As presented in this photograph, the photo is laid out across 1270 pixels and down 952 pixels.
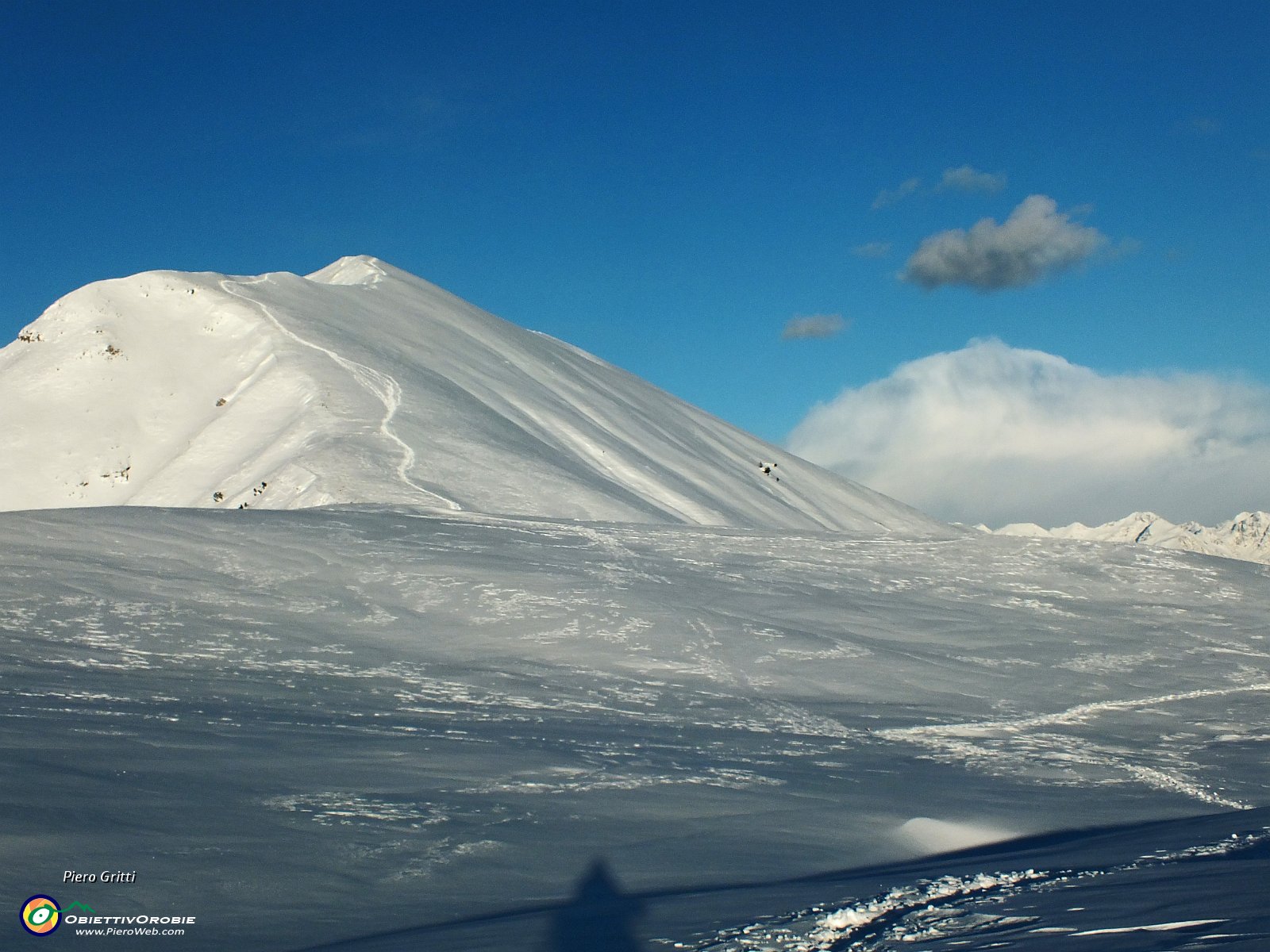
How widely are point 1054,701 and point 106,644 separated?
11842 millimetres

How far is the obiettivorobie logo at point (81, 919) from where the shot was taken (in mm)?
6328

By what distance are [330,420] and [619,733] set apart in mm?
28464

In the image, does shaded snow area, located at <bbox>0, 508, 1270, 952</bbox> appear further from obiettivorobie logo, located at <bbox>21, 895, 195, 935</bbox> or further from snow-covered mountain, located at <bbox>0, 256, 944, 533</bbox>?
snow-covered mountain, located at <bbox>0, 256, 944, 533</bbox>

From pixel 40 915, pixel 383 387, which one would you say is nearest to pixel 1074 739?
pixel 40 915

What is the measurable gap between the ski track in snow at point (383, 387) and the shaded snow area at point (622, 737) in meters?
9.47

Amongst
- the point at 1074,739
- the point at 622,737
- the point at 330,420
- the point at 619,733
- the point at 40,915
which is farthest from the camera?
the point at 330,420

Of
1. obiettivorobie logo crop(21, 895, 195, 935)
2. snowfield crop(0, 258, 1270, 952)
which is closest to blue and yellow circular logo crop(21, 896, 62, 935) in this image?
obiettivorobie logo crop(21, 895, 195, 935)

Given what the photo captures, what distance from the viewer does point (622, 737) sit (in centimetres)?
1170

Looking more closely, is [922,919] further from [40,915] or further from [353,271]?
[353,271]

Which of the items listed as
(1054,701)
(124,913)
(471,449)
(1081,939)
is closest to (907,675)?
(1054,701)


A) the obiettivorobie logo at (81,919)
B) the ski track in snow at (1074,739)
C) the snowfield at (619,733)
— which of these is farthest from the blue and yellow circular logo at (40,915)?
the ski track in snow at (1074,739)

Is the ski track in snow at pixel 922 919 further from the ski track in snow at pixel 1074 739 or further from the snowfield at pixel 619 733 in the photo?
the ski track in snow at pixel 1074 739

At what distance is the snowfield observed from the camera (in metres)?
6.87

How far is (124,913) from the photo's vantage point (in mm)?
6543
